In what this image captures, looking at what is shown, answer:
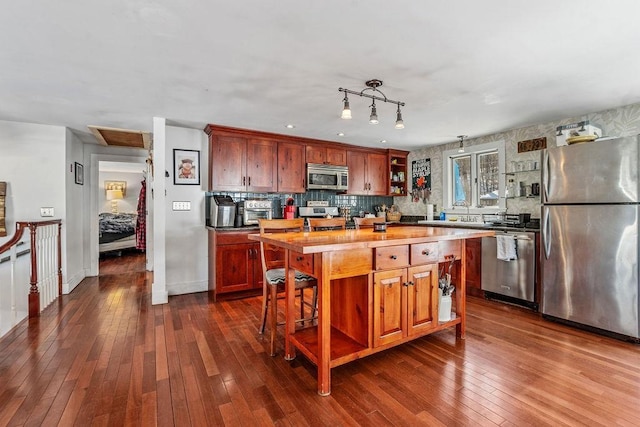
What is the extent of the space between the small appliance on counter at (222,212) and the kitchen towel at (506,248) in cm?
328

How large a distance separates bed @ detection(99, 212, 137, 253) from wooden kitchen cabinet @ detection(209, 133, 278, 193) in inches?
183

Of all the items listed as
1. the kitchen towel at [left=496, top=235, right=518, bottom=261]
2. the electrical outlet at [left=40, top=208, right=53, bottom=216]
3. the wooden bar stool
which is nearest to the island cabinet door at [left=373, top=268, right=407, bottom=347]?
the wooden bar stool

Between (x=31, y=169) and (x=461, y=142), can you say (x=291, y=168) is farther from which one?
(x=31, y=169)

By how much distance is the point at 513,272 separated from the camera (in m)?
3.62

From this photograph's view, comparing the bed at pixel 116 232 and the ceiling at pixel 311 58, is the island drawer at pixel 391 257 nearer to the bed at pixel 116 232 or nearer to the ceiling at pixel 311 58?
the ceiling at pixel 311 58

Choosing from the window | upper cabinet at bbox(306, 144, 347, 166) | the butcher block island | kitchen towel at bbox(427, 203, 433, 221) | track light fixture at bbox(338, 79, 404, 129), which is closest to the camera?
the butcher block island

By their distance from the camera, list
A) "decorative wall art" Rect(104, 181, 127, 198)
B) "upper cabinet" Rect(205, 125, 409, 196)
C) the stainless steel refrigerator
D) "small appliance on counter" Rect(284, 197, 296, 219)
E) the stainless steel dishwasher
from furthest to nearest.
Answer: "decorative wall art" Rect(104, 181, 127, 198) < "small appliance on counter" Rect(284, 197, 296, 219) < "upper cabinet" Rect(205, 125, 409, 196) < the stainless steel dishwasher < the stainless steel refrigerator

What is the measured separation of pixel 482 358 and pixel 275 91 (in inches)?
109

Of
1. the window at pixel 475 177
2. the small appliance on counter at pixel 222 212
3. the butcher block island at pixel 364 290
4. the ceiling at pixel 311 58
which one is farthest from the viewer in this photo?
the window at pixel 475 177

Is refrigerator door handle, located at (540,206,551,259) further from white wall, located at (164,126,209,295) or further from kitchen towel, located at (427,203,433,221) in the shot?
white wall, located at (164,126,209,295)

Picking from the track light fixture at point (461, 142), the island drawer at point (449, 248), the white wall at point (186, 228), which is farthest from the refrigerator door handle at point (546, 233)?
the white wall at point (186, 228)

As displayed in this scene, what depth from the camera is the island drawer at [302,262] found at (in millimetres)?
2044

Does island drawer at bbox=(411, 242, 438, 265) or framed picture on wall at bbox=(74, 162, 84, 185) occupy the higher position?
framed picture on wall at bbox=(74, 162, 84, 185)

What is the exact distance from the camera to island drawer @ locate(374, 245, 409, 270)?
2.13 meters
